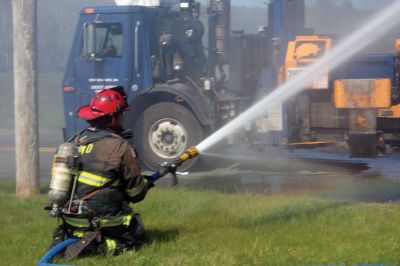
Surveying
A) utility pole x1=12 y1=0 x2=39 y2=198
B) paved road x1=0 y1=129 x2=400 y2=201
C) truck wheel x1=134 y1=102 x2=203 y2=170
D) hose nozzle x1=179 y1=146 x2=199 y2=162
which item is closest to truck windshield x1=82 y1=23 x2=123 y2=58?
truck wheel x1=134 y1=102 x2=203 y2=170

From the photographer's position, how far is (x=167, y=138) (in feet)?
→ 40.0

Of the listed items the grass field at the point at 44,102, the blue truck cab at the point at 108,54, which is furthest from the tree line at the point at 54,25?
the blue truck cab at the point at 108,54

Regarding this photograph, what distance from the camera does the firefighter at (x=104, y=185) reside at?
5.80 m

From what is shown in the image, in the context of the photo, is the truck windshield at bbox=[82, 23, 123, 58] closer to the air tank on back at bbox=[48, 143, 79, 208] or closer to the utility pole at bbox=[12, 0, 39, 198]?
the utility pole at bbox=[12, 0, 39, 198]

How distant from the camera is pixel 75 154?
18.6 ft

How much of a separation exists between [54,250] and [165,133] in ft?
21.7

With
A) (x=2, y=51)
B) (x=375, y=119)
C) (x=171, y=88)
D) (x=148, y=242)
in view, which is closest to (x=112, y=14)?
(x=171, y=88)

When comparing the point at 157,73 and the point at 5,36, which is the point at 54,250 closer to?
the point at 157,73

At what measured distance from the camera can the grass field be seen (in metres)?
25.6

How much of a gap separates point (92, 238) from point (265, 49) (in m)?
7.69

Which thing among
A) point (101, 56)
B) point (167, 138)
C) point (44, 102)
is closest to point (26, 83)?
point (101, 56)

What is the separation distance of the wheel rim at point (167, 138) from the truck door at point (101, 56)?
898mm

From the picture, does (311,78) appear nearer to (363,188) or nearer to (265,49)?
(265,49)

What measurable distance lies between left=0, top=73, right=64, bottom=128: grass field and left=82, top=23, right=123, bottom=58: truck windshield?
12.1 meters
